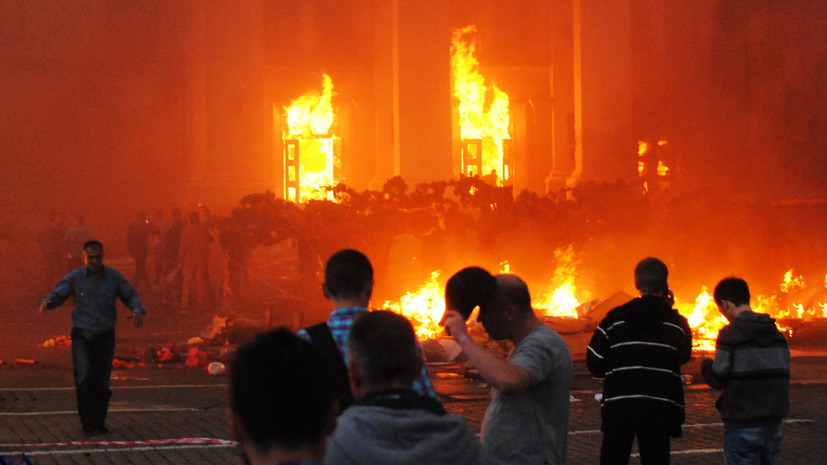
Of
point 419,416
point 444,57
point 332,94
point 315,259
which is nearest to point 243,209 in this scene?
point 315,259

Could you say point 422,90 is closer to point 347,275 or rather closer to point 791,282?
point 791,282

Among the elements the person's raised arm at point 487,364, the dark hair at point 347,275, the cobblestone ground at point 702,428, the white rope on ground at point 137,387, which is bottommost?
the cobblestone ground at point 702,428

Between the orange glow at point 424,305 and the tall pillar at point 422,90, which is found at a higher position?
the tall pillar at point 422,90

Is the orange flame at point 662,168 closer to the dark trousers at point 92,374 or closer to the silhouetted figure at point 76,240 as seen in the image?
the silhouetted figure at point 76,240

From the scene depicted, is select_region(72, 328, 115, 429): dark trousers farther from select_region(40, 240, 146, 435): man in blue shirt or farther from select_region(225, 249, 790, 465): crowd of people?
select_region(225, 249, 790, 465): crowd of people

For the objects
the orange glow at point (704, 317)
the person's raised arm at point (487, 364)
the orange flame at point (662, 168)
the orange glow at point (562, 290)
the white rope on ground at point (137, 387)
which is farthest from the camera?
the orange flame at point (662, 168)

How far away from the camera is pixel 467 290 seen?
12.6 ft

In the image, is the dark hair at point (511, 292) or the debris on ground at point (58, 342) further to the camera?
the debris on ground at point (58, 342)

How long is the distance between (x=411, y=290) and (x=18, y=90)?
16301 millimetres

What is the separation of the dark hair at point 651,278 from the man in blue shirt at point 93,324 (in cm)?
504

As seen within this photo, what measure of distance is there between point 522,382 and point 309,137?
80.6ft

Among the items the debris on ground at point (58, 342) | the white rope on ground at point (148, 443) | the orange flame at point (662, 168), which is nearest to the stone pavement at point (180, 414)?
the white rope on ground at point (148, 443)

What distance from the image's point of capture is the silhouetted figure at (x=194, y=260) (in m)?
18.6

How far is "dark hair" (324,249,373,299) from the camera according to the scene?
13.7 feet
